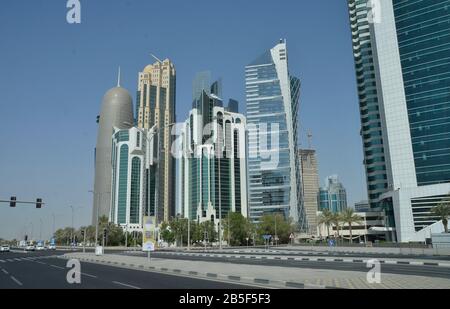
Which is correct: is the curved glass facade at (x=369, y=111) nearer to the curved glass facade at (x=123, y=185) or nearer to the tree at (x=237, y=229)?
the tree at (x=237, y=229)

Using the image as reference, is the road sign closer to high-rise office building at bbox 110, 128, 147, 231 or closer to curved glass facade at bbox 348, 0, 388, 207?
curved glass facade at bbox 348, 0, 388, 207

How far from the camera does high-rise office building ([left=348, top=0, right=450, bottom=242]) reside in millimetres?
102250

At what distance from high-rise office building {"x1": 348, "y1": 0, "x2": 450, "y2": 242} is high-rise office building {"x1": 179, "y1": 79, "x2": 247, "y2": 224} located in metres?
65.4

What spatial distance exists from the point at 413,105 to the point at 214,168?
79.0 meters

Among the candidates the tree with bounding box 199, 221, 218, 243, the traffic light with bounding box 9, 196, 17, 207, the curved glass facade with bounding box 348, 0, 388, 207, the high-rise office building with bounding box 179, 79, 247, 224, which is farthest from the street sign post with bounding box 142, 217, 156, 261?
the high-rise office building with bounding box 179, 79, 247, 224

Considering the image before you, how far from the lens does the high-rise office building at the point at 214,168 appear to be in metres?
164

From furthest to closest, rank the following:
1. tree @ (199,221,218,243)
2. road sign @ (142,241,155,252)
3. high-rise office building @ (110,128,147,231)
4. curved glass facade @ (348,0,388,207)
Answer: high-rise office building @ (110,128,147,231) → curved glass facade @ (348,0,388,207) → tree @ (199,221,218,243) → road sign @ (142,241,155,252)

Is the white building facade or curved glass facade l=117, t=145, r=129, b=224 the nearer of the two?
the white building facade

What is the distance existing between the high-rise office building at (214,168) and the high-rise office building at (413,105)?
215 ft

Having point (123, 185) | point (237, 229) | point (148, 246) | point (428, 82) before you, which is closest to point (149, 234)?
point (148, 246)

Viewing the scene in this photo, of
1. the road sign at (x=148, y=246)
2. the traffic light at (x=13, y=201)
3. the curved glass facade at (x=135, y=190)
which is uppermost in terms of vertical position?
the curved glass facade at (x=135, y=190)

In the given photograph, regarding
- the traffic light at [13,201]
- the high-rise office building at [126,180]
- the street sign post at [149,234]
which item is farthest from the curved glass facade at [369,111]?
the traffic light at [13,201]
